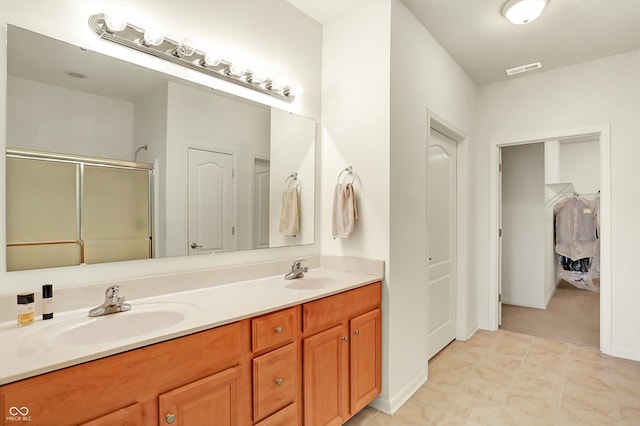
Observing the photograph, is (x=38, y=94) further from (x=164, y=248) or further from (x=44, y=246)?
(x=164, y=248)

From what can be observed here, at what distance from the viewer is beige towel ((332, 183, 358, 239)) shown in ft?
7.45

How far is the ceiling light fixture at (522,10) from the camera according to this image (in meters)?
2.20

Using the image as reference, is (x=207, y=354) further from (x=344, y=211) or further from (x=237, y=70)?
(x=237, y=70)

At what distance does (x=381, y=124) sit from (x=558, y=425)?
2131 mm

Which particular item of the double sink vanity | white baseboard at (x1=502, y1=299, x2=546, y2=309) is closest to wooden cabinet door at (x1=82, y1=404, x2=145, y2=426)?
the double sink vanity

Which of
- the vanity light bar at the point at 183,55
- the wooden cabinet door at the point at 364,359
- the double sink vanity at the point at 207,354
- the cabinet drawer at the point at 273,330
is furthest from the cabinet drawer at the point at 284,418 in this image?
the vanity light bar at the point at 183,55

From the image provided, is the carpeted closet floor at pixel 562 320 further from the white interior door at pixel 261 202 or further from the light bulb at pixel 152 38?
the light bulb at pixel 152 38

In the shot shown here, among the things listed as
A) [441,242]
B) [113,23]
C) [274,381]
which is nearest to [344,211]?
[274,381]

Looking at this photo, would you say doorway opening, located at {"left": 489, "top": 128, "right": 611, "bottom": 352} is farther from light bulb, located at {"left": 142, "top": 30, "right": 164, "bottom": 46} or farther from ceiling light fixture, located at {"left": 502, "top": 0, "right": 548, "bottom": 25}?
light bulb, located at {"left": 142, "top": 30, "right": 164, "bottom": 46}

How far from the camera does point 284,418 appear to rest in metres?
1.53

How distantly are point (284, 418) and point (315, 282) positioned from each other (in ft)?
2.68

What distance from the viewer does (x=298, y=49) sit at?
2.41m

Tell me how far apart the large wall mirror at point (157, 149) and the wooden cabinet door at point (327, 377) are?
2.41ft

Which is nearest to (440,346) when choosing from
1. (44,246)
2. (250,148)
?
(250,148)
